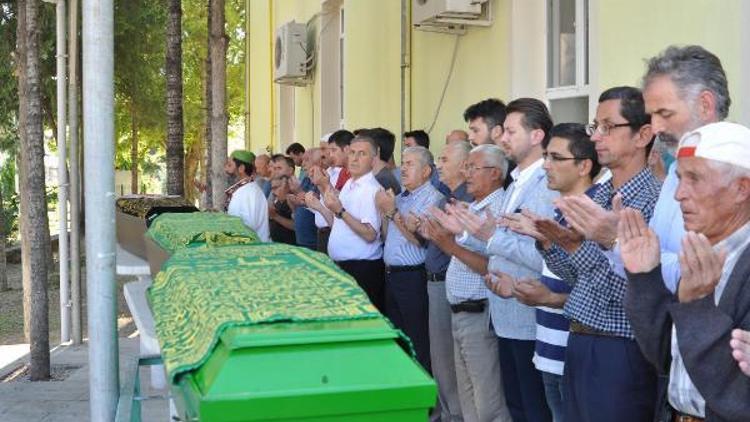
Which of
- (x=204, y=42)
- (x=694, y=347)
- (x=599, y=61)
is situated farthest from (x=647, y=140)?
(x=204, y=42)

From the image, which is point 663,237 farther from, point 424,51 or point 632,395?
point 424,51

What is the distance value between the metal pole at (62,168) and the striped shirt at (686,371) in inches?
322

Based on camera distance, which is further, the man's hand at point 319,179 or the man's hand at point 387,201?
the man's hand at point 319,179

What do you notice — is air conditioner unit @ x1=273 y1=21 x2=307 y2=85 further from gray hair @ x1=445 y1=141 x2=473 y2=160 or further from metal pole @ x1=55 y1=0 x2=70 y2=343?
gray hair @ x1=445 y1=141 x2=473 y2=160

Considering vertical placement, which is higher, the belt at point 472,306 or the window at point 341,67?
the window at point 341,67

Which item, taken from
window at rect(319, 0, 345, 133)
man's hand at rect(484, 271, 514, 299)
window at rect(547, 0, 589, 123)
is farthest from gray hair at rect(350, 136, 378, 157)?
window at rect(319, 0, 345, 133)

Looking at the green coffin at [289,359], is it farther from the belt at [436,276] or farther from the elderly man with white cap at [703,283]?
the belt at [436,276]

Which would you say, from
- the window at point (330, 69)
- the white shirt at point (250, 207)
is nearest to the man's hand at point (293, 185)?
the white shirt at point (250, 207)

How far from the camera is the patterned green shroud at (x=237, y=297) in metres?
2.54

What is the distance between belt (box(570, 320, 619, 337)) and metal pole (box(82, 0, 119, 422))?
168 centimetres

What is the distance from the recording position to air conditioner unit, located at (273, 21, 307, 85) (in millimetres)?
14266

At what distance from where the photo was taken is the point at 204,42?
24344 mm

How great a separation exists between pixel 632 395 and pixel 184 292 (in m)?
1.60

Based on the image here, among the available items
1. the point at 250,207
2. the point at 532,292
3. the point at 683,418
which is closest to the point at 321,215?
the point at 250,207
